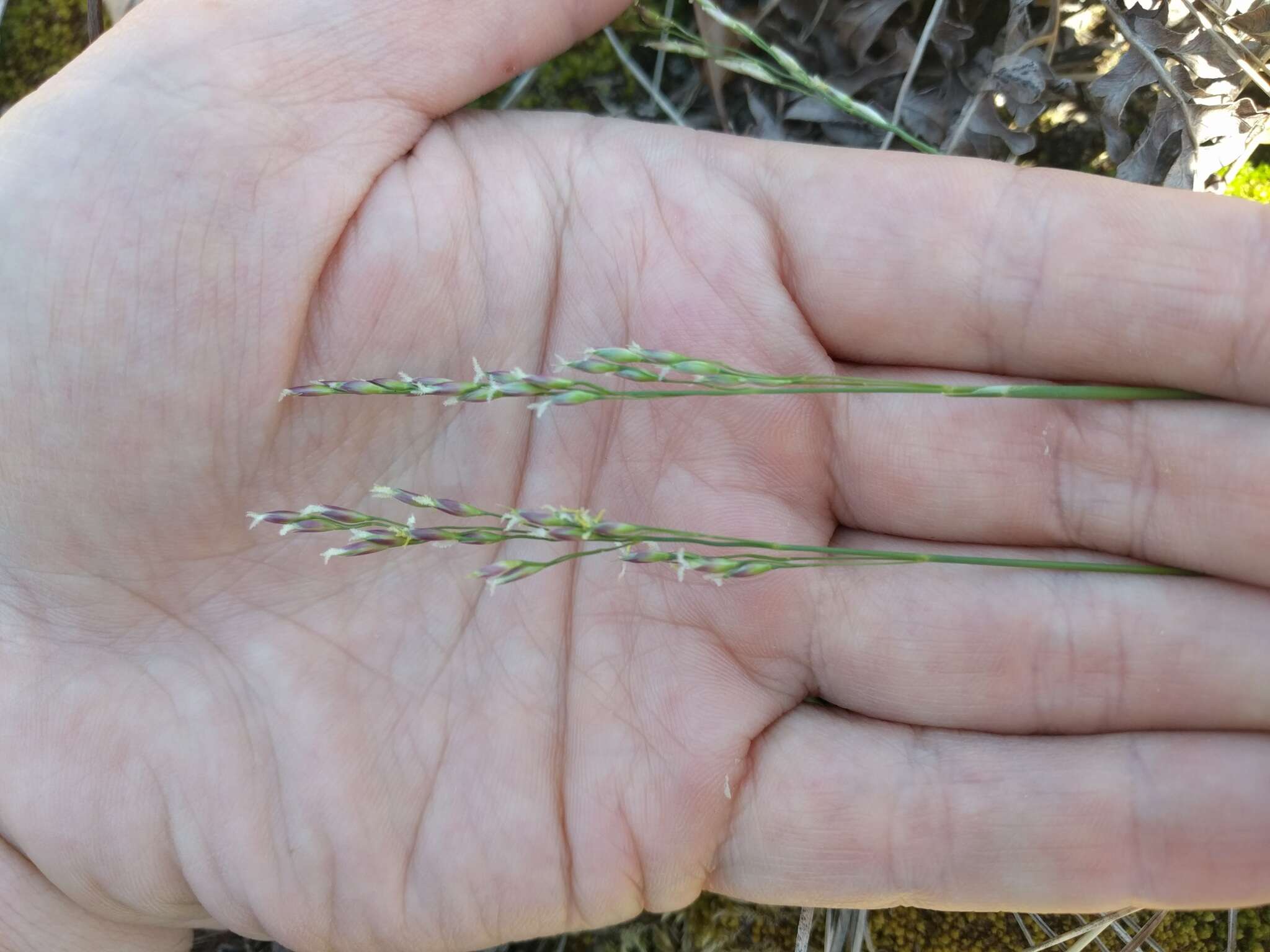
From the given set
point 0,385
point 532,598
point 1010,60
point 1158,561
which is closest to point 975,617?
point 1158,561

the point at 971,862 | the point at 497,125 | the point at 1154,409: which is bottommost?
the point at 971,862

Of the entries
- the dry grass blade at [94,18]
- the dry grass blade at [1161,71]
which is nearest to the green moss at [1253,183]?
the dry grass blade at [1161,71]

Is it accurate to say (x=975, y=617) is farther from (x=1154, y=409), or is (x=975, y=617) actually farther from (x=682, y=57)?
(x=682, y=57)

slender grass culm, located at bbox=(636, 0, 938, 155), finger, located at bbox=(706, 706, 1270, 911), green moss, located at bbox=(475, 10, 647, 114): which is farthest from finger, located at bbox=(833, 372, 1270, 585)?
green moss, located at bbox=(475, 10, 647, 114)

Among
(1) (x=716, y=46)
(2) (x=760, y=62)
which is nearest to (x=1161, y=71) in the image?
(2) (x=760, y=62)

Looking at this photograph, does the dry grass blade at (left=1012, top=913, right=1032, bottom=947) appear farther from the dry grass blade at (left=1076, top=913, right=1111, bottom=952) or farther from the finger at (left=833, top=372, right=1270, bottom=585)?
the finger at (left=833, top=372, right=1270, bottom=585)

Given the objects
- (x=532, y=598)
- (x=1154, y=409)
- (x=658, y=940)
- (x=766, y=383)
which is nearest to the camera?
(x=766, y=383)
